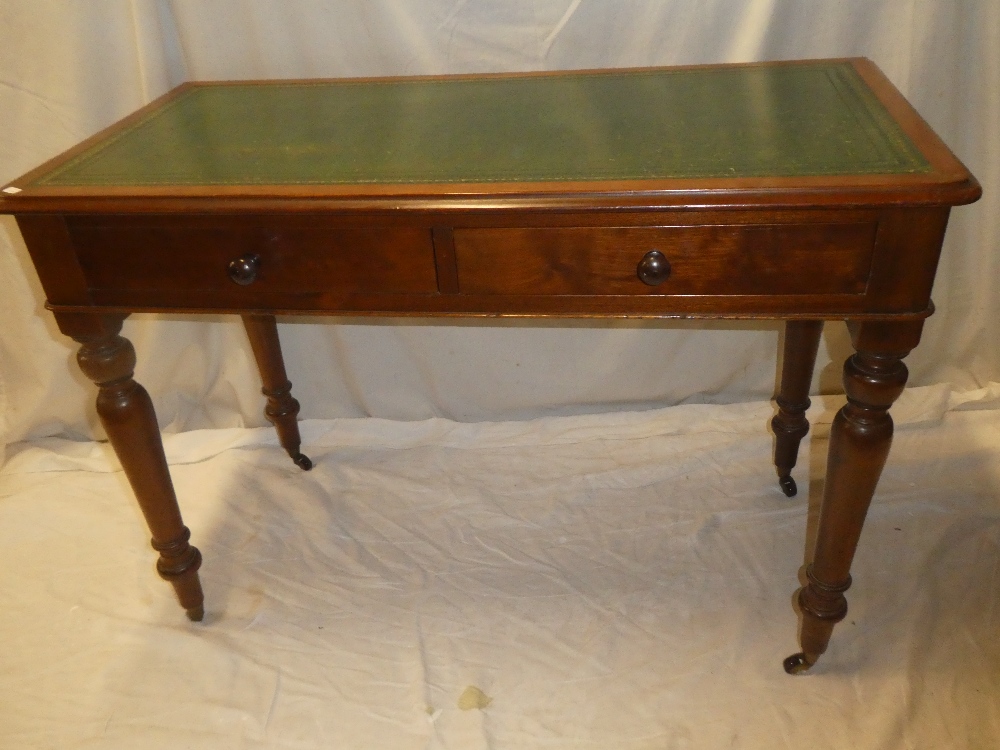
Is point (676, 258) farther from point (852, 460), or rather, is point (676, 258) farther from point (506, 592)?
point (506, 592)

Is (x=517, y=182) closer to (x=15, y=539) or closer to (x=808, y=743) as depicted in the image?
(x=808, y=743)

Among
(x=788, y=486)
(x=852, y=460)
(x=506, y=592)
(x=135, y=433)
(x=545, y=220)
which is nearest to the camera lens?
(x=545, y=220)

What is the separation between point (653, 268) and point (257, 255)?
20.6 inches

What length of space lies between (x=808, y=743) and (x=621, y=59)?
4.13 ft

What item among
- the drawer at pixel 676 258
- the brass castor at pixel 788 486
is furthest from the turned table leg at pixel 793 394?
the drawer at pixel 676 258

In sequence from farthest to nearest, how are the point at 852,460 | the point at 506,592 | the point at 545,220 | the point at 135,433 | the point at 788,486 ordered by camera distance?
the point at 788,486 → the point at 506,592 → the point at 135,433 → the point at 852,460 → the point at 545,220

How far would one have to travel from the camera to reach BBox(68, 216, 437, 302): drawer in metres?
1.12

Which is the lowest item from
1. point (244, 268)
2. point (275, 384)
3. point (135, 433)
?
point (275, 384)

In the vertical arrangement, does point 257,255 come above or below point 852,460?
above

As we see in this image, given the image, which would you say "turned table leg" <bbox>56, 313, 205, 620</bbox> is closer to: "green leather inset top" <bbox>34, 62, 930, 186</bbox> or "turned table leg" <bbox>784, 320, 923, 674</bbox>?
"green leather inset top" <bbox>34, 62, 930, 186</bbox>

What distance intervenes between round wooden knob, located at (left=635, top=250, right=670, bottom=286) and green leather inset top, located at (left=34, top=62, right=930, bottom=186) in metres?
0.10

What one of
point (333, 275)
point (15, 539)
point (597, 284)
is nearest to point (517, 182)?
point (597, 284)

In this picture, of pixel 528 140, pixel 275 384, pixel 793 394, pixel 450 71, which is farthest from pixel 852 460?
pixel 275 384

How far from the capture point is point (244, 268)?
45.1 inches
